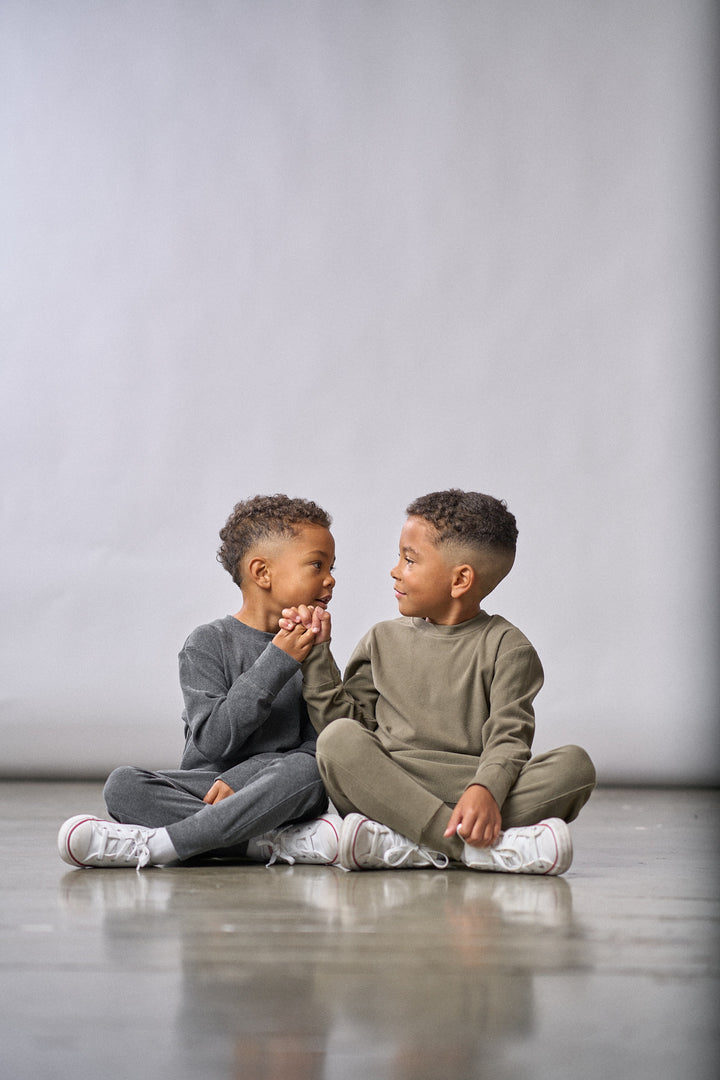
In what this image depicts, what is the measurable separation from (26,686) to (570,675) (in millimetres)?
1436

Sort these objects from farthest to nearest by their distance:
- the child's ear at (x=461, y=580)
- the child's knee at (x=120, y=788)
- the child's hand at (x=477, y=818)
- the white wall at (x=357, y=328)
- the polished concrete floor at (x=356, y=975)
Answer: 1. the white wall at (x=357, y=328)
2. the child's ear at (x=461, y=580)
3. the child's knee at (x=120, y=788)
4. the child's hand at (x=477, y=818)
5. the polished concrete floor at (x=356, y=975)

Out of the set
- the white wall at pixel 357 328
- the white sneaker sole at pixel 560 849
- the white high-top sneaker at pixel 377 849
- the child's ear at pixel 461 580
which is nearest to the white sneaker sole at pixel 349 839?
the white high-top sneaker at pixel 377 849

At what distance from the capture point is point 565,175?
3195mm

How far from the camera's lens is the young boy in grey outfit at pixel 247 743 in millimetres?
1509

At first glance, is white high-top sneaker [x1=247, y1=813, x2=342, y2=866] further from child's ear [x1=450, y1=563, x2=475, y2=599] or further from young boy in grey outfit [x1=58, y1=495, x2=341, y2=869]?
child's ear [x1=450, y1=563, x2=475, y2=599]

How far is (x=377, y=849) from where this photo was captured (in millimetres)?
1526

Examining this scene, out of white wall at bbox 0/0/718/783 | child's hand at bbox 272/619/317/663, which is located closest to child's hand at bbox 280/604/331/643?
child's hand at bbox 272/619/317/663

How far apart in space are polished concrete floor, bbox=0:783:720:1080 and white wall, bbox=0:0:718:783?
1.65 m

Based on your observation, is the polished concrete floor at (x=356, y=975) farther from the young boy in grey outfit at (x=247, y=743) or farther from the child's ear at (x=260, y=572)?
the child's ear at (x=260, y=572)

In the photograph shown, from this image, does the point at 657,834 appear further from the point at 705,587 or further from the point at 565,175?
the point at 565,175

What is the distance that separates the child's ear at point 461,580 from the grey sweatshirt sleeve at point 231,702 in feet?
0.83

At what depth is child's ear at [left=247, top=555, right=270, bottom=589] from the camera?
5.82 ft

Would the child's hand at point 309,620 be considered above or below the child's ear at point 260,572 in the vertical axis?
below

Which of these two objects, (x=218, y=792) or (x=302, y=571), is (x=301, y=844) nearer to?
(x=218, y=792)
